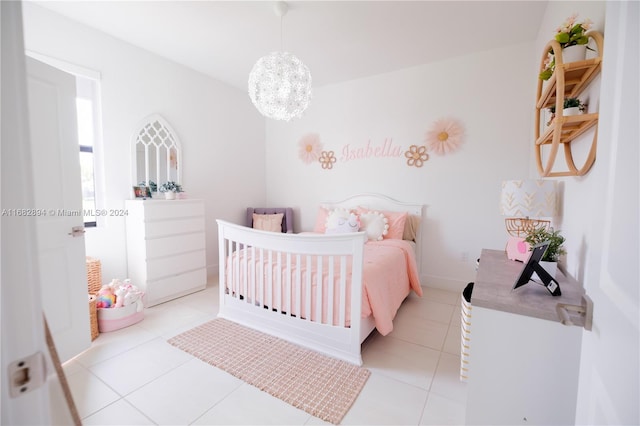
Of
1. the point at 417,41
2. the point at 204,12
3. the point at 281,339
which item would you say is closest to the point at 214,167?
the point at 204,12

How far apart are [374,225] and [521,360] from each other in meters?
2.28

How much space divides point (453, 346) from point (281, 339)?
4.42 ft

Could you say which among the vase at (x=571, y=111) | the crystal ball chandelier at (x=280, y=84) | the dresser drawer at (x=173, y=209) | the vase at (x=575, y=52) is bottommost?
the dresser drawer at (x=173, y=209)

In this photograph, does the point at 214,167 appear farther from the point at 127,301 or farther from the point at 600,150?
the point at 600,150

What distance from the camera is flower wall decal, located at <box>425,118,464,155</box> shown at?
3131 millimetres

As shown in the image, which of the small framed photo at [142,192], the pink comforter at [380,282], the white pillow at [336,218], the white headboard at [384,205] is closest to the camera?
the pink comforter at [380,282]

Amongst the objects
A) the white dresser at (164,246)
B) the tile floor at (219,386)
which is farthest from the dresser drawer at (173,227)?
the tile floor at (219,386)

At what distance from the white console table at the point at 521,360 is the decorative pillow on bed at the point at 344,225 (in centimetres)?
208

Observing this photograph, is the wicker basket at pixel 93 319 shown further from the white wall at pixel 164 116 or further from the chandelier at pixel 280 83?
the chandelier at pixel 280 83

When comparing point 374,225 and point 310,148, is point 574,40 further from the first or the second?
point 310,148

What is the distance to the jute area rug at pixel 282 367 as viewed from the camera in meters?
1.55

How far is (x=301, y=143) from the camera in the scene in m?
4.22

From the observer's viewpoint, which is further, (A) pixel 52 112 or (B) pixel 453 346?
(B) pixel 453 346

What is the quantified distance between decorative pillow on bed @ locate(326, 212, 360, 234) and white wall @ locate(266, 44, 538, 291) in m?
Answer: 0.65
